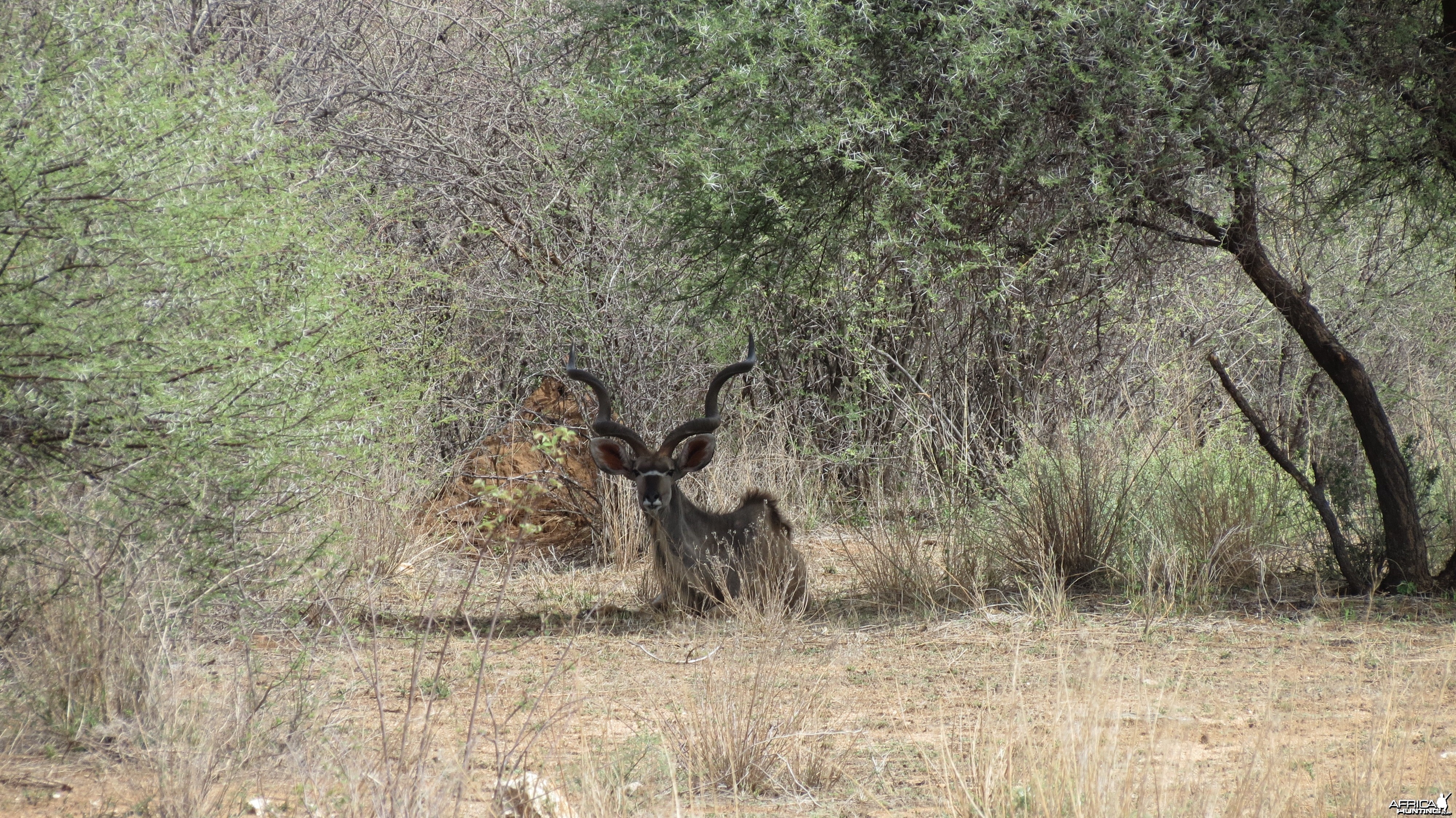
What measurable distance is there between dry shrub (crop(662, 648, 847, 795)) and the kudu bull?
10.3 ft

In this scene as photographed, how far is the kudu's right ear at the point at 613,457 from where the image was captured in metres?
8.43

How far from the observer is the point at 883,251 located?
9367mm

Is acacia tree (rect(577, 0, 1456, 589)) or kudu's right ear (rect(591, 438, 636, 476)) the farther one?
kudu's right ear (rect(591, 438, 636, 476))

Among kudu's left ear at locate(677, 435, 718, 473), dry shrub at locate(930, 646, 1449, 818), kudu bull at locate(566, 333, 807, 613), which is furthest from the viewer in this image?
kudu's left ear at locate(677, 435, 718, 473)

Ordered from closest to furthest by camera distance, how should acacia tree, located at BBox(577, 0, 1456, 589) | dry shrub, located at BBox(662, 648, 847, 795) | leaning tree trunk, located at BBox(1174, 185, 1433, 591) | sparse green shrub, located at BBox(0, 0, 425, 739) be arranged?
dry shrub, located at BBox(662, 648, 847, 795) → sparse green shrub, located at BBox(0, 0, 425, 739) → acacia tree, located at BBox(577, 0, 1456, 589) → leaning tree trunk, located at BBox(1174, 185, 1433, 591)

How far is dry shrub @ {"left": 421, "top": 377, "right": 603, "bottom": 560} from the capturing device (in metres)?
10.9

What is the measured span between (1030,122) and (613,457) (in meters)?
3.38

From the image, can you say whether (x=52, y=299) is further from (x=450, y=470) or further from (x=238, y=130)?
(x=450, y=470)

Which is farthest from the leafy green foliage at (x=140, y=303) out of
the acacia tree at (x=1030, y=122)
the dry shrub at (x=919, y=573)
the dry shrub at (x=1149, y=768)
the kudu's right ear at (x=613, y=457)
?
the dry shrub at (x=919, y=573)

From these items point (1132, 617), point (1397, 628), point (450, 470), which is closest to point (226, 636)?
point (450, 470)

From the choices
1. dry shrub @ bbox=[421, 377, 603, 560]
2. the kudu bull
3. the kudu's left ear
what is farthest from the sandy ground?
dry shrub @ bbox=[421, 377, 603, 560]

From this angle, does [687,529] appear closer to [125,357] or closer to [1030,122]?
[1030,122]

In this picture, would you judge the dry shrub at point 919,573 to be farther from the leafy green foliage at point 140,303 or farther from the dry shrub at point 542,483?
the leafy green foliage at point 140,303

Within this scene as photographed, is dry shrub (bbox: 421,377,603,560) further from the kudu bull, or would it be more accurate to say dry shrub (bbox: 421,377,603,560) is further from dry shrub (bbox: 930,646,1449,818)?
dry shrub (bbox: 930,646,1449,818)
